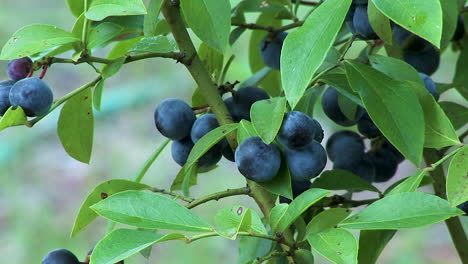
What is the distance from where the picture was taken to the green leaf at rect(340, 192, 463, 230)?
0.64 meters

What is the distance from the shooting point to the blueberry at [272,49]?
100 cm

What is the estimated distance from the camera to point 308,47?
2.08 feet

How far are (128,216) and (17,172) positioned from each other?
2832 millimetres

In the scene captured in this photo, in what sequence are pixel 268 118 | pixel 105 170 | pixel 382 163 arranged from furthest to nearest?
pixel 105 170, pixel 382 163, pixel 268 118

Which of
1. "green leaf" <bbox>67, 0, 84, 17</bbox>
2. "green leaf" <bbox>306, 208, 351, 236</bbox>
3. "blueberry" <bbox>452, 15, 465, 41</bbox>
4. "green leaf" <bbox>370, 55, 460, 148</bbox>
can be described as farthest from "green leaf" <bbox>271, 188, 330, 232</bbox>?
"blueberry" <bbox>452, 15, 465, 41</bbox>

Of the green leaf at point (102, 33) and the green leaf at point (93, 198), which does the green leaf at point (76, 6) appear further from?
the green leaf at point (93, 198)

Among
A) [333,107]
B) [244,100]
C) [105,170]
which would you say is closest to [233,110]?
[244,100]

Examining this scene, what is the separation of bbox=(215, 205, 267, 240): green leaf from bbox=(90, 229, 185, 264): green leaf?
0.13 ft

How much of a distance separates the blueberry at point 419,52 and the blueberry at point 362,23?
0.30m

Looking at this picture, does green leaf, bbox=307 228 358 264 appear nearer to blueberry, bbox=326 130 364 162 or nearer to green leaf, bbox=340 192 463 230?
green leaf, bbox=340 192 463 230

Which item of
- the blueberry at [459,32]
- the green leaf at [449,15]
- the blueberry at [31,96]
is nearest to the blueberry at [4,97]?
the blueberry at [31,96]

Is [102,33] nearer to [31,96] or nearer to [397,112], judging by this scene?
[31,96]

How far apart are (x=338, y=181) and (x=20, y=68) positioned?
14.4 inches

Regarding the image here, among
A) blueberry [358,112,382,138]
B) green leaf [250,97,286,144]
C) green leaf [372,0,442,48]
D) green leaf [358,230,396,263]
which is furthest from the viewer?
blueberry [358,112,382,138]
